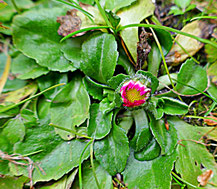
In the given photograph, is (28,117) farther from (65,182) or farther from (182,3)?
(182,3)

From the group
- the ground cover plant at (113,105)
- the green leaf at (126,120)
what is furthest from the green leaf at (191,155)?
the green leaf at (126,120)

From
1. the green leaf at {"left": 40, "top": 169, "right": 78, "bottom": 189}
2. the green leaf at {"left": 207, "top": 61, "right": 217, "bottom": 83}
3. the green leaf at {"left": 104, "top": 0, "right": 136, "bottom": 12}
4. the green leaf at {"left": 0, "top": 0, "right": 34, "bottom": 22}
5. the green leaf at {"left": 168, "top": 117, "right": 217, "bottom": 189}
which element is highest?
the green leaf at {"left": 0, "top": 0, "right": 34, "bottom": 22}

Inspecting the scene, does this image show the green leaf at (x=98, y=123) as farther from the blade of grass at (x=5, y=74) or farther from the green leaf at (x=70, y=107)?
the blade of grass at (x=5, y=74)

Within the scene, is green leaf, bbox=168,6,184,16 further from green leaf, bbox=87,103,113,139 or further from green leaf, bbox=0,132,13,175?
green leaf, bbox=0,132,13,175

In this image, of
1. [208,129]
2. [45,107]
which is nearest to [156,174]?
[208,129]

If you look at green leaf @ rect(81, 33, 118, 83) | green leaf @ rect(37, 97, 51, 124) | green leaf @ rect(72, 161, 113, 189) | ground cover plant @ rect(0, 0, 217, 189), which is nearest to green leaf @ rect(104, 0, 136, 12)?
ground cover plant @ rect(0, 0, 217, 189)

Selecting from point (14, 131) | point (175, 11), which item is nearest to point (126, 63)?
point (175, 11)

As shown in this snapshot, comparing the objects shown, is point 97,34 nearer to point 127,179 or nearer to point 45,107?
point 45,107

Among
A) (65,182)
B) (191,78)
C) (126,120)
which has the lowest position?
(65,182)

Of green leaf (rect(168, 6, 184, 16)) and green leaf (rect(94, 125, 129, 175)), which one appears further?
green leaf (rect(168, 6, 184, 16))
